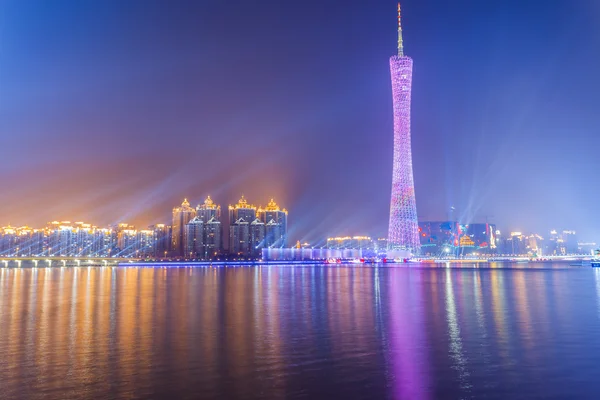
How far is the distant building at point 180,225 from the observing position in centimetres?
11100

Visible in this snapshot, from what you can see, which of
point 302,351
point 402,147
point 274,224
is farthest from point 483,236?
point 302,351

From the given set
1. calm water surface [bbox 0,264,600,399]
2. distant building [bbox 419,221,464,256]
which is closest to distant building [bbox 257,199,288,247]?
distant building [bbox 419,221,464,256]

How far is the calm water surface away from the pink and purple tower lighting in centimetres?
3507

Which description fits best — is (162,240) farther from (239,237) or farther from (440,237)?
(440,237)

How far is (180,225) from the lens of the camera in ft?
370

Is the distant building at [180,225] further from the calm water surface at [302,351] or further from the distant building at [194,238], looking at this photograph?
the calm water surface at [302,351]

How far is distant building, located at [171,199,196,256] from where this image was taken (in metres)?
111

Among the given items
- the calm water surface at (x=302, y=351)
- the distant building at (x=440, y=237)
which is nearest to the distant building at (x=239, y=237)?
the distant building at (x=440, y=237)

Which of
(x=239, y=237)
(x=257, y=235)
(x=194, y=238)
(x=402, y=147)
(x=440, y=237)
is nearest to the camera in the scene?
(x=402, y=147)

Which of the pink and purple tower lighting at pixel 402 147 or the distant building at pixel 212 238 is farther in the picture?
the distant building at pixel 212 238

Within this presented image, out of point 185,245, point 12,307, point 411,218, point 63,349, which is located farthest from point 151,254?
point 63,349

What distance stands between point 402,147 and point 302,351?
4387 centimetres

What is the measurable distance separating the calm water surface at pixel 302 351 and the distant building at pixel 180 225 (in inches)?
3726

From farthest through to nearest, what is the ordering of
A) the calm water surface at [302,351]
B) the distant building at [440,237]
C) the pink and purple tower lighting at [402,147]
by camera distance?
the distant building at [440,237] < the pink and purple tower lighting at [402,147] < the calm water surface at [302,351]
